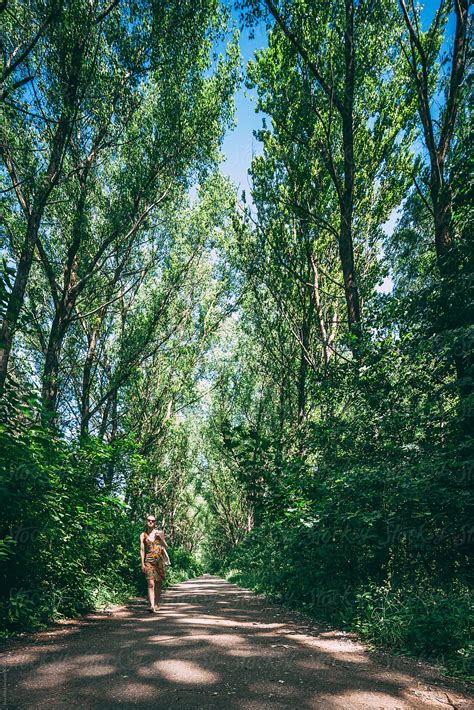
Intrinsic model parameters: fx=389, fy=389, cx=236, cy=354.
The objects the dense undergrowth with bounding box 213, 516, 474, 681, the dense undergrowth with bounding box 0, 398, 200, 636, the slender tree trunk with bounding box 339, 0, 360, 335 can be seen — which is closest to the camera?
the dense undergrowth with bounding box 213, 516, 474, 681

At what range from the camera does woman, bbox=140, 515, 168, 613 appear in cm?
777

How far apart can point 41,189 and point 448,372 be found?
8.79 meters

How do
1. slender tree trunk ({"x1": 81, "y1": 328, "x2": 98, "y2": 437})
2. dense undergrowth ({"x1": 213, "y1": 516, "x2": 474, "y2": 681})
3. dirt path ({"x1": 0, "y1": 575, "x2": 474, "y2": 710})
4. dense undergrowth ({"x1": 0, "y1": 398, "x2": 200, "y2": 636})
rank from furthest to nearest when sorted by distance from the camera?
slender tree trunk ({"x1": 81, "y1": 328, "x2": 98, "y2": 437}), dense undergrowth ({"x1": 0, "y1": 398, "x2": 200, "y2": 636}), dense undergrowth ({"x1": 213, "y1": 516, "x2": 474, "y2": 681}), dirt path ({"x1": 0, "y1": 575, "x2": 474, "y2": 710})

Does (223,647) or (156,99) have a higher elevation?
(156,99)

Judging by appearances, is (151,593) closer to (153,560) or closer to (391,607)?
(153,560)

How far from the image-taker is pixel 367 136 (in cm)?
1085

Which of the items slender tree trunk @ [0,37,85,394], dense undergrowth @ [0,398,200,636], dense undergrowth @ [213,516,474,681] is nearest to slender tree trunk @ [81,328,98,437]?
slender tree trunk @ [0,37,85,394]

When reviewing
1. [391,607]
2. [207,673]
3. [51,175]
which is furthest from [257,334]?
[207,673]

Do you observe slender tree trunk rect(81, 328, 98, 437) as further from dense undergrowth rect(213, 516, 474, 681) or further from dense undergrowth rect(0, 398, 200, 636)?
dense undergrowth rect(213, 516, 474, 681)

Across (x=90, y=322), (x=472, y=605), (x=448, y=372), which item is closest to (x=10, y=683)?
(x=472, y=605)

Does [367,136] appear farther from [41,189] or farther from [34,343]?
[34,343]

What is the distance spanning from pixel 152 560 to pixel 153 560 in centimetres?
2

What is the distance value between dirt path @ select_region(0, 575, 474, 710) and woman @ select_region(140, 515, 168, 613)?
2502 mm

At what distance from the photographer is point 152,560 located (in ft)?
25.9
